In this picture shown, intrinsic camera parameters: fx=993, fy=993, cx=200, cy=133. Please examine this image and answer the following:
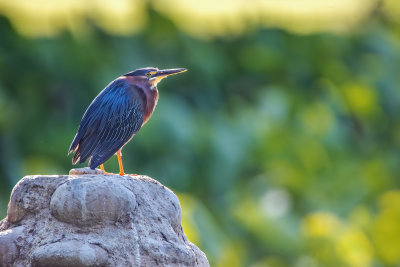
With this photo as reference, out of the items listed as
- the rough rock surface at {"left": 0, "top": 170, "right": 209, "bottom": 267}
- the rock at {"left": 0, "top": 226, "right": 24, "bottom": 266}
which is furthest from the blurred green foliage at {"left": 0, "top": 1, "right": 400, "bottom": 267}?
the rock at {"left": 0, "top": 226, "right": 24, "bottom": 266}

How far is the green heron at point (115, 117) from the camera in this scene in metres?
5.62

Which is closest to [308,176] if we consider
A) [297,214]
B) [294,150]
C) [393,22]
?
[294,150]

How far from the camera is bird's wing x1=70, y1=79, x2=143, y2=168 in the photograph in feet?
18.4

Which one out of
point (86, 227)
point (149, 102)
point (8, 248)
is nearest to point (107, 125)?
point (149, 102)

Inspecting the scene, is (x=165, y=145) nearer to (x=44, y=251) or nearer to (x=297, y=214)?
(x=297, y=214)

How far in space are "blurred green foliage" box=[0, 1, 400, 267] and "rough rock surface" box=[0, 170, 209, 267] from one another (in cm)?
628

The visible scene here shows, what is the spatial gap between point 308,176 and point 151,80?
51.2 ft

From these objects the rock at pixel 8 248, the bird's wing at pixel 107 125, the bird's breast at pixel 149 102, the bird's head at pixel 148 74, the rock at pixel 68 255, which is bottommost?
the rock at pixel 8 248

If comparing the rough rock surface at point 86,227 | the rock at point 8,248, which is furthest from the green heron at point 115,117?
the rock at point 8,248

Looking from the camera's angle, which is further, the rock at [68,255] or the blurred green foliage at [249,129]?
the blurred green foliage at [249,129]

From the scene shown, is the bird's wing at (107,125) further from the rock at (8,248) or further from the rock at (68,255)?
the rock at (68,255)

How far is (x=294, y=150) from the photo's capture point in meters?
22.0

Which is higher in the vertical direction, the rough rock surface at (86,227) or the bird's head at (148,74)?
the bird's head at (148,74)

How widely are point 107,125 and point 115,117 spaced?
0.07 metres
